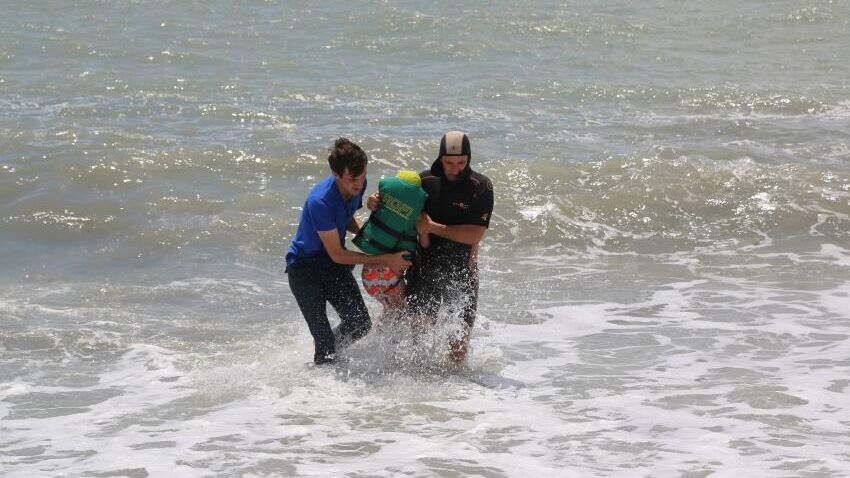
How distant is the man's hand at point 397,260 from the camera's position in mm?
7031

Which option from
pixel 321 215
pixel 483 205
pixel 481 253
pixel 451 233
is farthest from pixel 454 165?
pixel 481 253

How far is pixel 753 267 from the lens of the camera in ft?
37.5

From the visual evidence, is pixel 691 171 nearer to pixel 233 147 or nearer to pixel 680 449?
pixel 233 147

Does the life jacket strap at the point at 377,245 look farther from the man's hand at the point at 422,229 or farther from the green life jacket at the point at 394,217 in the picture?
the man's hand at the point at 422,229

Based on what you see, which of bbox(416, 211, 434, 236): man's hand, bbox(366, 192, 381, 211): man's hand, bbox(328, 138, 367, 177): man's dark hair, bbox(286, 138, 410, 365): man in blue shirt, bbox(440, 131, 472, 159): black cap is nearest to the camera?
bbox(328, 138, 367, 177): man's dark hair

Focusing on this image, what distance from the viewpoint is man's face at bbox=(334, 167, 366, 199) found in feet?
22.1

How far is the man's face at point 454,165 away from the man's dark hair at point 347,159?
557mm

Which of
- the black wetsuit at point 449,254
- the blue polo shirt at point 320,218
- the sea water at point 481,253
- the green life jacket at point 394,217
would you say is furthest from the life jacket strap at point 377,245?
the sea water at point 481,253

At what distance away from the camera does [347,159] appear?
6652 millimetres

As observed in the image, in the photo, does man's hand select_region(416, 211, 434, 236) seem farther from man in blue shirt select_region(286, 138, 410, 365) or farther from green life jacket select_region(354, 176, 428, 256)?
man in blue shirt select_region(286, 138, 410, 365)

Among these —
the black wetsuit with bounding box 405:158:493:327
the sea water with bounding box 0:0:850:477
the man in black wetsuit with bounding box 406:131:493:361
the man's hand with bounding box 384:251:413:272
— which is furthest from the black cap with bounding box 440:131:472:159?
the sea water with bounding box 0:0:850:477

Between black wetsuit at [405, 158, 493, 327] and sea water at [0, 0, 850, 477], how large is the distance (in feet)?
0.68

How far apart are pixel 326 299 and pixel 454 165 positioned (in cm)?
117

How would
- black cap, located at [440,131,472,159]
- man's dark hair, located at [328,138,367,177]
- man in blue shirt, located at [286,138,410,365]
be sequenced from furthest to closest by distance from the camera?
1. black cap, located at [440,131,472,159]
2. man in blue shirt, located at [286,138,410,365]
3. man's dark hair, located at [328,138,367,177]
